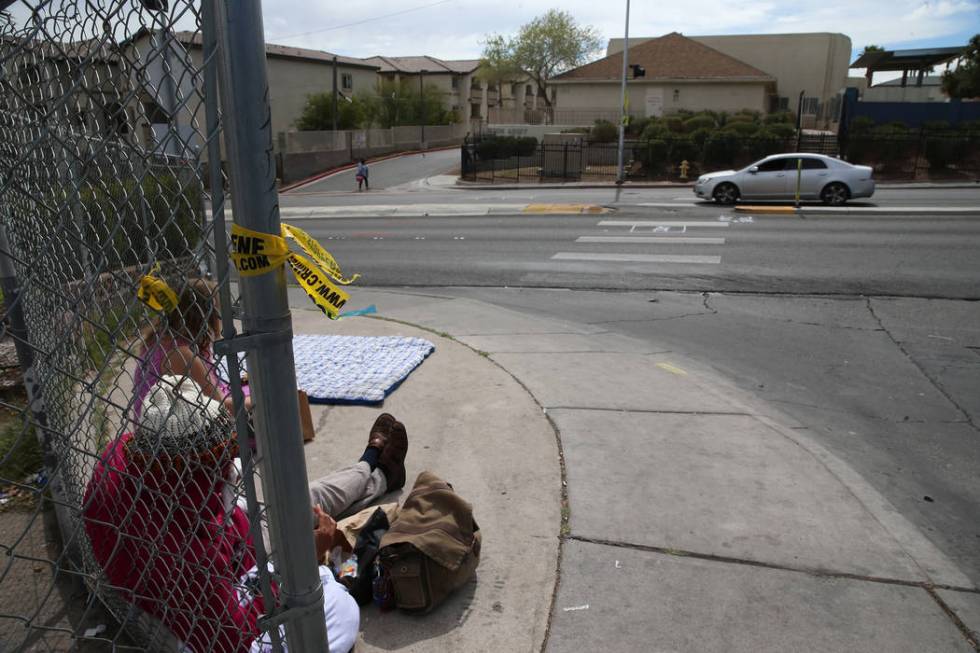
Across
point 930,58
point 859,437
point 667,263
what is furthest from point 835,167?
point 930,58

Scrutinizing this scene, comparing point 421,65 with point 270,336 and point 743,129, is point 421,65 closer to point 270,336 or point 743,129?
point 743,129

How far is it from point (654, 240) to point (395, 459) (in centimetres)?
1110

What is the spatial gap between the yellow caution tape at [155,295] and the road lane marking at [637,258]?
10999mm

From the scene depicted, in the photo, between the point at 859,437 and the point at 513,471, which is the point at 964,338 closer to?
the point at 859,437

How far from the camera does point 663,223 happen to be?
16734mm

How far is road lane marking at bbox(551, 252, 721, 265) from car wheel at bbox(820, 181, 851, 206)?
9.12m

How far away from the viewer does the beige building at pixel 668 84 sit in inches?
1935

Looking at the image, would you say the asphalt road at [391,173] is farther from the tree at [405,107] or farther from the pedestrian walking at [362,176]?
the tree at [405,107]

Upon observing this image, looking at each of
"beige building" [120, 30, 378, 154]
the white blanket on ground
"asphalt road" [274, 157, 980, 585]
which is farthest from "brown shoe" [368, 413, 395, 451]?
"asphalt road" [274, 157, 980, 585]

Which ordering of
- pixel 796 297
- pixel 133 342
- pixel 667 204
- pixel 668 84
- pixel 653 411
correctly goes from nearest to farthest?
pixel 133 342 < pixel 653 411 < pixel 796 297 < pixel 667 204 < pixel 668 84

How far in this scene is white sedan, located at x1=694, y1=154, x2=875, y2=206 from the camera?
19250 mm

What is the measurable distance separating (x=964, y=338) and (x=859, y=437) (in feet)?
10.9

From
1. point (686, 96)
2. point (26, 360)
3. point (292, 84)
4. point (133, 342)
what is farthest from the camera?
point (292, 84)

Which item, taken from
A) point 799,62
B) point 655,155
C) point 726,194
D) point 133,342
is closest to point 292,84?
Answer: point 655,155
